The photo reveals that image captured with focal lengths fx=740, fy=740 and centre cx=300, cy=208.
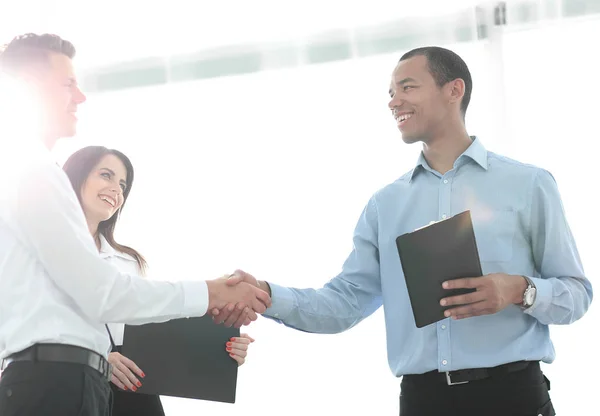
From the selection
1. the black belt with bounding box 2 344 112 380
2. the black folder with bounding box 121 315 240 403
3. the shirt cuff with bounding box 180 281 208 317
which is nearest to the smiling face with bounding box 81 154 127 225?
the black folder with bounding box 121 315 240 403

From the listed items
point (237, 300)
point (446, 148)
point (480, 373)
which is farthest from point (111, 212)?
point (480, 373)

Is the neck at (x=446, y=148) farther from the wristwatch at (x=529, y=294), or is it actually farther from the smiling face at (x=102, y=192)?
the smiling face at (x=102, y=192)

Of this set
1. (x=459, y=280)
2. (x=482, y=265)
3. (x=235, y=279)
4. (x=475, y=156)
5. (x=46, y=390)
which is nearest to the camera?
(x=46, y=390)

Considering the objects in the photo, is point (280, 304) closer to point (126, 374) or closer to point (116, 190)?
point (126, 374)

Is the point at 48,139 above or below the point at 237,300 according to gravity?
above

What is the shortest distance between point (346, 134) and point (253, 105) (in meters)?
0.50

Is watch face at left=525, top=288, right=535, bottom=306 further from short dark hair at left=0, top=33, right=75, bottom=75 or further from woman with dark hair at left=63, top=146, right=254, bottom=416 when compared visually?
short dark hair at left=0, top=33, right=75, bottom=75

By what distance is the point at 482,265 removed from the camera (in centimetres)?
204

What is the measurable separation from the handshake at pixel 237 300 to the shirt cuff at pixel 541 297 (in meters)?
0.76

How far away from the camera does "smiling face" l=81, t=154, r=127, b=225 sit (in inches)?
106

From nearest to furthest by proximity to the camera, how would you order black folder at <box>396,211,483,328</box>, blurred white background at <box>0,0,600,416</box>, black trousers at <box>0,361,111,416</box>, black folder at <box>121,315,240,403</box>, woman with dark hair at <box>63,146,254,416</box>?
black trousers at <box>0,361,111,416</box> < black folder at <box>396,211,483,328</box> < black folder at <box>121,315,240,403</box> < woman with dark hair at <box>63,146,254,416</box> < blurred white background at <box>0,0,600,416</box>

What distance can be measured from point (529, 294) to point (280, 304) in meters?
0.74

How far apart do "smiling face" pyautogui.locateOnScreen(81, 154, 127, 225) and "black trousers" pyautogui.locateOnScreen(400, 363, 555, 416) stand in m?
1.38

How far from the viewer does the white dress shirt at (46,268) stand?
5.54ft
